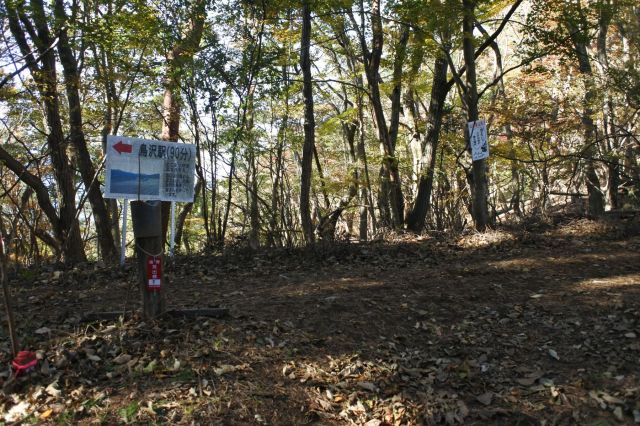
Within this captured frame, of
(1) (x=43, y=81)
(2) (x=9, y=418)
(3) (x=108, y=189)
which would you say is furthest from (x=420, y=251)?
(1) (x=43, y=81)

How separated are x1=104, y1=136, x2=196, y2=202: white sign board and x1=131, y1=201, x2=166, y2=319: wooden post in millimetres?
174

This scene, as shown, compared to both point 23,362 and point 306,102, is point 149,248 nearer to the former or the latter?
point 23,362

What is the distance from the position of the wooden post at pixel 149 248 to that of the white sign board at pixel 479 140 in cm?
549

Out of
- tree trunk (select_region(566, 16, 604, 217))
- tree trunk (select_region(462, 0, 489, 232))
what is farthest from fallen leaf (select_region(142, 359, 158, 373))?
tree trunk (select_region(566, 16, 604, 217))

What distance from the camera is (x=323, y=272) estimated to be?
→ 670 centimetres

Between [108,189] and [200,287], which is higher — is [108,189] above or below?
above

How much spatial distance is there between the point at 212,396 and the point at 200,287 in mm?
2723

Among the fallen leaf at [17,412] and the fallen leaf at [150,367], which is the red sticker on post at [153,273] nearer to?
the fallen leaf at [150,367]

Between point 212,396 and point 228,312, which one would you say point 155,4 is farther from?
point 212,396

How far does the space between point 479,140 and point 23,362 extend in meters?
6.83

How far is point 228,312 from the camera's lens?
15.0 feet

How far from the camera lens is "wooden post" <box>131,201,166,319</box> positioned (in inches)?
161

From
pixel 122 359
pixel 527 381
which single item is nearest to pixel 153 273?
pixel 122 359

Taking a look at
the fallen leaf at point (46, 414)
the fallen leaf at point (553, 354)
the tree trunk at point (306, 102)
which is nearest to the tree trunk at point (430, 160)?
the tree trunk at point (306, 102)
